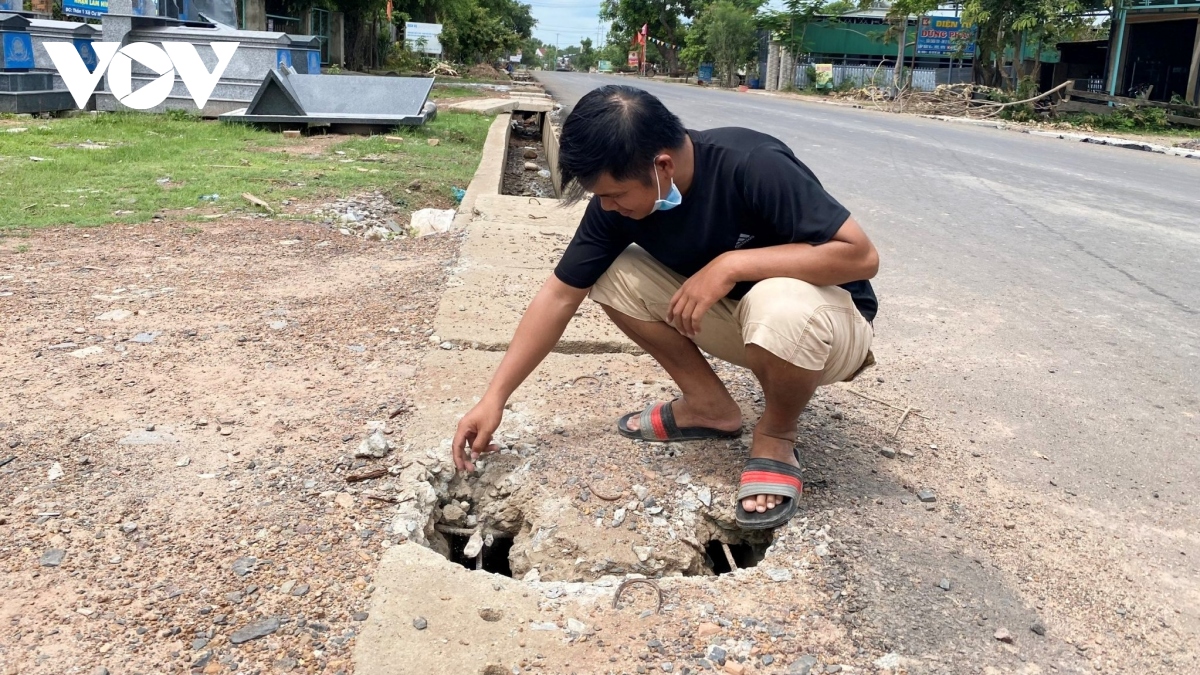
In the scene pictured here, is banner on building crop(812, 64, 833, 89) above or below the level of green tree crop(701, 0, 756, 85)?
below

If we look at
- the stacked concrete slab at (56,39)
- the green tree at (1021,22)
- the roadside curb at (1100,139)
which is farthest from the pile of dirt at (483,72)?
the stacked concrete slab at (56,39)

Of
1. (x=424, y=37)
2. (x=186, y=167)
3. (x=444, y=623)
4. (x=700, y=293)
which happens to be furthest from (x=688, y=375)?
(x=424, y=37)

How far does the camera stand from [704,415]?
263 cm

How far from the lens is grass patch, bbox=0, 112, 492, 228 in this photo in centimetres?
584

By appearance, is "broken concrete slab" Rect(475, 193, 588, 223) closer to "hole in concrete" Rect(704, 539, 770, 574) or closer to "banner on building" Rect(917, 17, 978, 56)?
"hole in concrete" Rect(704, 539, 770, 574)

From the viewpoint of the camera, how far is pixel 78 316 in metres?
3.65

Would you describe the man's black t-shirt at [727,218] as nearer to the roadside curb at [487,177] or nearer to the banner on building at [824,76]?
the roadside curb at [487,177]

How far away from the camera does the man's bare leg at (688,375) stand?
2541 mm

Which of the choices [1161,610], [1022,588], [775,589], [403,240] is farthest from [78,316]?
[1161,610]

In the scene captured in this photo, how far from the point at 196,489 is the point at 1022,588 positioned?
77.1 inches

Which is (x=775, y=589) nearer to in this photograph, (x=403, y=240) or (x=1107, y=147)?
(x=403, y=240)

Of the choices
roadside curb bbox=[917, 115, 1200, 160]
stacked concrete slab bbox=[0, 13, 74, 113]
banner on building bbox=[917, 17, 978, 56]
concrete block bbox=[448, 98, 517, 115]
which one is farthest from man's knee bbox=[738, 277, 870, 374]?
banner on building bbox=[917, 17, 978, 56]

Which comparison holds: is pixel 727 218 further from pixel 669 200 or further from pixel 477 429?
pixel 477 429

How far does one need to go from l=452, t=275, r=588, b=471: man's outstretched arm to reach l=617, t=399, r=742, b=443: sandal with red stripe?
0.44m
